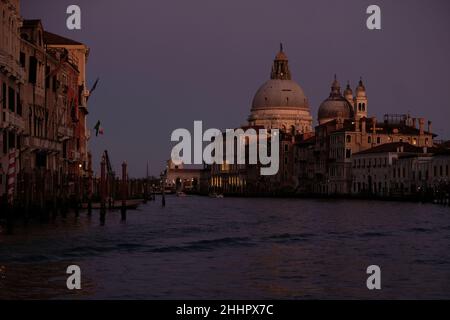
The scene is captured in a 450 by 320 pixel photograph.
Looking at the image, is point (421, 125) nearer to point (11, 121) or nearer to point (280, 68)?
point (280, 68)

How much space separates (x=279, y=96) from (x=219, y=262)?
451 ft

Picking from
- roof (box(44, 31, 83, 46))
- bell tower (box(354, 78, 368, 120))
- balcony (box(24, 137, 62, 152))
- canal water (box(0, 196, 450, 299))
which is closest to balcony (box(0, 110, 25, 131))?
balcony (box(24, 137, 62, 152))

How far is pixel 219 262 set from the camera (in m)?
21.9

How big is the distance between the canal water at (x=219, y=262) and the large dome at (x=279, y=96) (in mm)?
124527

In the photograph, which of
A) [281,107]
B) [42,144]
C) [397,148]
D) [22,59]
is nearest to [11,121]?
[22,59]

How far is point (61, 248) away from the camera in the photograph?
23906mm

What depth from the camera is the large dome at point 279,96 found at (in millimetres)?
158625

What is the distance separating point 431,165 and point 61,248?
6440 centimetres

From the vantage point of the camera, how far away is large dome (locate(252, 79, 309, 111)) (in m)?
159

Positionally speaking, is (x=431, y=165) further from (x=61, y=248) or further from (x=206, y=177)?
(x=206, y=177)

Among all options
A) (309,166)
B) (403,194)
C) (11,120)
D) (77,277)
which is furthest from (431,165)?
(77,277)

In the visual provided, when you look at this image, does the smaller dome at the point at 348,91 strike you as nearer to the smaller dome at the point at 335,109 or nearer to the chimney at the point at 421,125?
the smaller dome at the point at 335,109

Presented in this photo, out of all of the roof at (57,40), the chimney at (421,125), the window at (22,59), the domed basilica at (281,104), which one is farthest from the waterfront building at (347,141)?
the window at (22,59)

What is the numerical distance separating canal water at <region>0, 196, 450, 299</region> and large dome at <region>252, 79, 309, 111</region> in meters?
125
